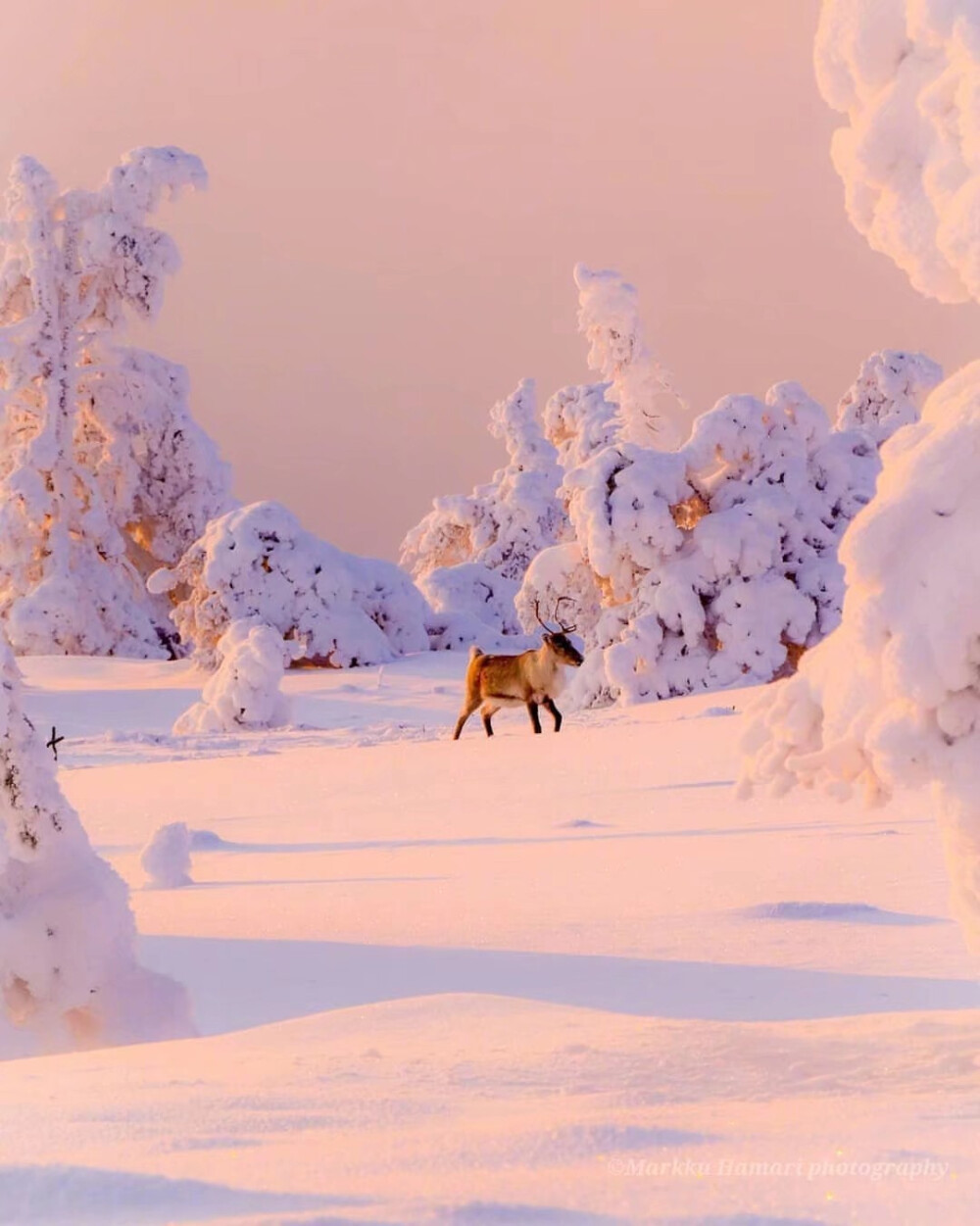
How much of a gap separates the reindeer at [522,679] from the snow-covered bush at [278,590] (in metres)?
6.43

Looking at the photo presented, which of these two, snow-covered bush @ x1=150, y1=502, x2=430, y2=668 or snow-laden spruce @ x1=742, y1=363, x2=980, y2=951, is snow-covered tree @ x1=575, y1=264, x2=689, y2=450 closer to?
snow-covered bush @ x1=150, y1=502, x2=430, y2=668

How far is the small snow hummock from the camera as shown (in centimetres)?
627

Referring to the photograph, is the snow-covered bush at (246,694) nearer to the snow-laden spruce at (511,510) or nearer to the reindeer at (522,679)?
the reindeer at (522,679)

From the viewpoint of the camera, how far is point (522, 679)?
45.8ft

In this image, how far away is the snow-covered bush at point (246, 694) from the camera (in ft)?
52.3

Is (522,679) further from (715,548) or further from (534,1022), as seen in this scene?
(534,1022)

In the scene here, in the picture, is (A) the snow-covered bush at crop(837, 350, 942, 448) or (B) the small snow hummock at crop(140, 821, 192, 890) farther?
(A) the snow-covered bush at crop(837, 350, 942, 448)

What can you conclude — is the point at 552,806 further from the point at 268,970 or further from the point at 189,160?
the point at 189,160

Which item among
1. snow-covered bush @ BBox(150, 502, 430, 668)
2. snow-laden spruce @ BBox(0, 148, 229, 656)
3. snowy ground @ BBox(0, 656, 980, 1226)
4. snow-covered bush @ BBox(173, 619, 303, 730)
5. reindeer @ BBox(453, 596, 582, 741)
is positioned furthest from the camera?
snow-laden spruce @ BBox(0, 148, 229, 656)

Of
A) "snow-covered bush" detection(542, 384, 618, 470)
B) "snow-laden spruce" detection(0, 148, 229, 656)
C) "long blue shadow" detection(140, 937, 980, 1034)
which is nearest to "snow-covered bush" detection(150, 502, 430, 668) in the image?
"snow-laden spruce" detection(0, 148, 229, 656)

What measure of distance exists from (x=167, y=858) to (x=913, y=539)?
438 cm

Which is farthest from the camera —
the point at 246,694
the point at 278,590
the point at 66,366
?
the point at 66,366

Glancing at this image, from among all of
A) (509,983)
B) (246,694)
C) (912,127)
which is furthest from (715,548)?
(912,127)

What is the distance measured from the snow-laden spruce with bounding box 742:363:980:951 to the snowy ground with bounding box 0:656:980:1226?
484mm
